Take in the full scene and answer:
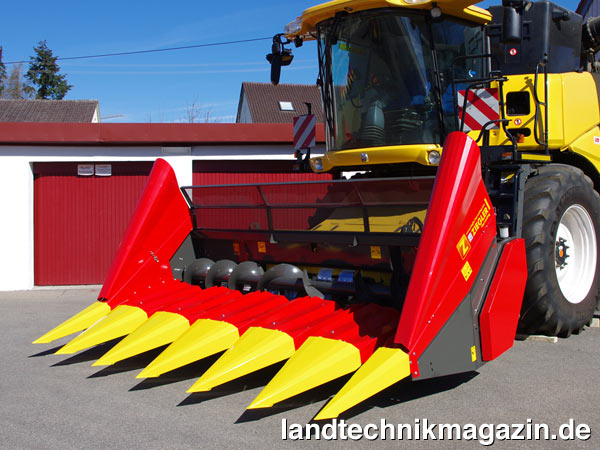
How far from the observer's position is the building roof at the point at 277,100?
28422mm

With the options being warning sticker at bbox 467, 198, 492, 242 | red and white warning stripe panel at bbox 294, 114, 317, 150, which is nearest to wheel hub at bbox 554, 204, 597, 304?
warning sticker at bbox 467, 198, 492, 242

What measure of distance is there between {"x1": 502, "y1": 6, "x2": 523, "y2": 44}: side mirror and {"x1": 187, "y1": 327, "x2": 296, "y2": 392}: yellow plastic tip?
2.73 meters

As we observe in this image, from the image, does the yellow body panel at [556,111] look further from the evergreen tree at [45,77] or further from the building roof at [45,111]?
the evergreen tree at [45,77]

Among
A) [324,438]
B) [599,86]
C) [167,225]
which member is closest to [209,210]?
[167,225]

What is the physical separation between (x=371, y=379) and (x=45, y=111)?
29364mm

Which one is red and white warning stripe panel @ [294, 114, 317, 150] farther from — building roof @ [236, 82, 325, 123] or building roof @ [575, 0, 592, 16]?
building roof @ [236, 82, 325, 123]

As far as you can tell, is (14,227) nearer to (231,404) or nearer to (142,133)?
(142,133)

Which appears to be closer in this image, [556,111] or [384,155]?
[384,155]

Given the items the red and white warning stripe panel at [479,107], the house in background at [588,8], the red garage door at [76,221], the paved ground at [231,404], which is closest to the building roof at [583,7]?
the house in background at [588,8]

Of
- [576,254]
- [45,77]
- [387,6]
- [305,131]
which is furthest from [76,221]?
[45,77]

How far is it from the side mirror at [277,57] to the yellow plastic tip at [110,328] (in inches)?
106

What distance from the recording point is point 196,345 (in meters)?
3.83

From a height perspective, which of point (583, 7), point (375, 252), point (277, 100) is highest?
point (583, 7)

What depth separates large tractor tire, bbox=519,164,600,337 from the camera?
444 cm
